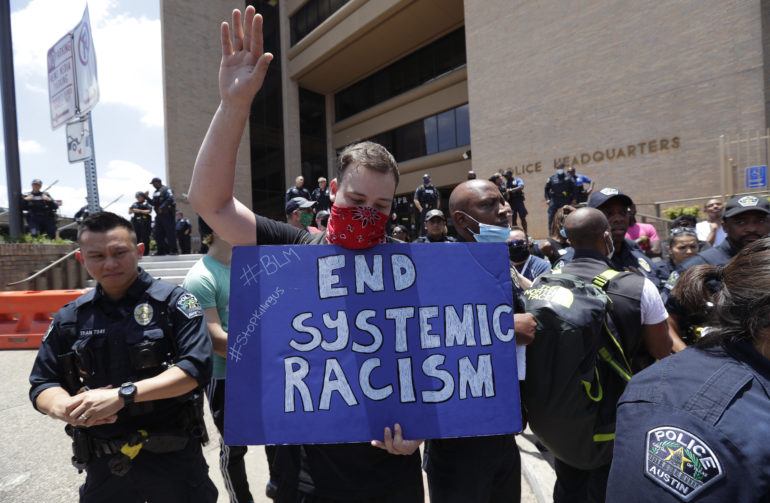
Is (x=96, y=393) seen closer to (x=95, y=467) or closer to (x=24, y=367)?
(x=95, y=467)

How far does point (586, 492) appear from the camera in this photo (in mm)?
2094

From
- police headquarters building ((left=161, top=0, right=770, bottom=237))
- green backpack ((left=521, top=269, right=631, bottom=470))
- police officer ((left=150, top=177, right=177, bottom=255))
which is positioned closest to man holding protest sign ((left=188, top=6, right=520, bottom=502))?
green backpack ((left=521, top=269, right=631, bottom=470))

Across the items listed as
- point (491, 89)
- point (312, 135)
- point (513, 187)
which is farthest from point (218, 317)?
point (312, 135)

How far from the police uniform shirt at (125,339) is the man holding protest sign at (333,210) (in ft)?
2.34

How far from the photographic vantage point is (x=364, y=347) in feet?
4.64

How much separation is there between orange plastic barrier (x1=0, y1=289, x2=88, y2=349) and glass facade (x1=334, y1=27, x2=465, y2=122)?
774 inches

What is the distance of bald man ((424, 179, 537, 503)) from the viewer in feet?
5.15

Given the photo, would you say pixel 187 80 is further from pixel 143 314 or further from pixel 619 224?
pixel 619 224

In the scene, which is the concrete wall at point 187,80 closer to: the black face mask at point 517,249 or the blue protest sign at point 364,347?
the black face mask at point 517,249

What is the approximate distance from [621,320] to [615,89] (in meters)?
14.1

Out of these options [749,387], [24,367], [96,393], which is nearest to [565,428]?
[749,387]

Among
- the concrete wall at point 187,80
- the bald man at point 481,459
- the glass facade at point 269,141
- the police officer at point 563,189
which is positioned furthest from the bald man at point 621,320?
the glass facade at point 269,141

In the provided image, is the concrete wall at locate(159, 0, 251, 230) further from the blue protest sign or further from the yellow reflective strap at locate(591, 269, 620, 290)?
the yellow reflective strap at locate(591, 269, 620, 290)

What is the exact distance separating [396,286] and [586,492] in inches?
63.9
